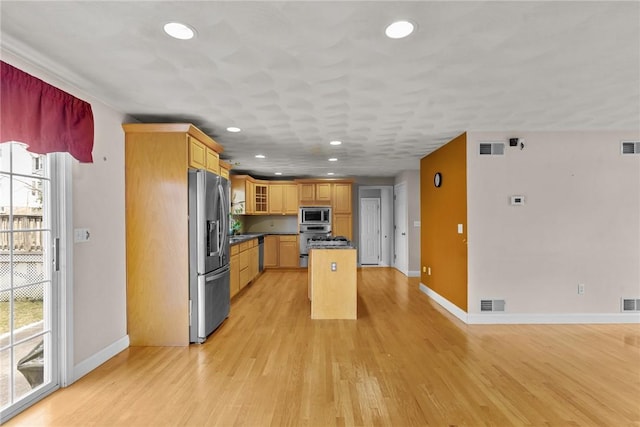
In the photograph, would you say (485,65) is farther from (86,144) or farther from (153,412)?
(153,412)

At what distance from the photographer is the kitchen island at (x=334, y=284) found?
416 cm

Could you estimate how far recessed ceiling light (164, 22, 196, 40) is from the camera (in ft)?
5.77

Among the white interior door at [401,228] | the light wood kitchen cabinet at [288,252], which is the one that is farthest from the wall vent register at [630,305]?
the light wood kitchen cabinet at [288,252]

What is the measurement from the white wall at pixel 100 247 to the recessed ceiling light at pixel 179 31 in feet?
4.11

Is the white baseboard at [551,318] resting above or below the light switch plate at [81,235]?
below

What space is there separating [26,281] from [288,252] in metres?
5.68

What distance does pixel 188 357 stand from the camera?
300 cm

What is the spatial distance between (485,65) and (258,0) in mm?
1634

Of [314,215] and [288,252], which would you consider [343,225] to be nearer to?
[314,215]

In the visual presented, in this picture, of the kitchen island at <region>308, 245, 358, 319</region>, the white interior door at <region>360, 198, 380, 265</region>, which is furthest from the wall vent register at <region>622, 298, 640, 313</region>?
the white interior door at <region>360, 198, 380, 265</region>

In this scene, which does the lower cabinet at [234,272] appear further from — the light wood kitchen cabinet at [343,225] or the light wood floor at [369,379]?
the light wood kitchen cabinet at [343,225]

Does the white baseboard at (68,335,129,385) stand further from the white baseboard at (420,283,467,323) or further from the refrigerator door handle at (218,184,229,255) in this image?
the white baseboard at (420,283,467,323)

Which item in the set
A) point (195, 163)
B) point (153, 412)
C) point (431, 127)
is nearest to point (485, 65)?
point (431, 127)

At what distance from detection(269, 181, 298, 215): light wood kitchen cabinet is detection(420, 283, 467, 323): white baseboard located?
3774 millimetres
